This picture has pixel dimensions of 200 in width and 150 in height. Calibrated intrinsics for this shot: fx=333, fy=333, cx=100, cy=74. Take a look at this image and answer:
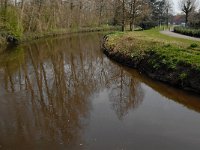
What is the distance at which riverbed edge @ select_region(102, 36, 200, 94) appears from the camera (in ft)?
54.6

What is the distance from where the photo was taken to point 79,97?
1620cm

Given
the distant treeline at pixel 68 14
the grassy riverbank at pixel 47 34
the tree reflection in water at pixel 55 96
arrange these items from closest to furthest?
the tree reflection in water at pixel 55 96
the grassy riverbank at pixel 47 34
the distant treeline at pixel 68 14

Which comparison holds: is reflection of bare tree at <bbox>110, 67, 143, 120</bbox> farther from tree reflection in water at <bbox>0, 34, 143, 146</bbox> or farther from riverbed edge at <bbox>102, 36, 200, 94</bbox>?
riverbed edge at <bbox>102, 36, 200, 94</bbox>

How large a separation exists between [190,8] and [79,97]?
190 ft

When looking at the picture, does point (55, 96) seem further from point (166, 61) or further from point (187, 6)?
point (187, 6)

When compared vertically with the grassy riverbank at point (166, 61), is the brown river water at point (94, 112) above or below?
below

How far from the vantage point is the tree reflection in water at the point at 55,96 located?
460 inches

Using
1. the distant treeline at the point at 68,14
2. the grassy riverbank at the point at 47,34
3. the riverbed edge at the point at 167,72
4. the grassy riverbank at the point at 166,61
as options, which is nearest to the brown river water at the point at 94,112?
the riverbed edge at the point at 167,72

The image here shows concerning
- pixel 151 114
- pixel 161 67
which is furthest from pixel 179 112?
pixel 161 67

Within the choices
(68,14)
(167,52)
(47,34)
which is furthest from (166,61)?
(68,14)

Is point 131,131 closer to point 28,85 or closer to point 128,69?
point 28,85

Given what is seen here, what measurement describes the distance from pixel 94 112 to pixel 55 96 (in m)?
3.33

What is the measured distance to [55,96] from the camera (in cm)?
1638

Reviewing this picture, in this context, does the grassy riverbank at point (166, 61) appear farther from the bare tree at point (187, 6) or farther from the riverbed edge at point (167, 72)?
the bare tree at point (187, 6)
